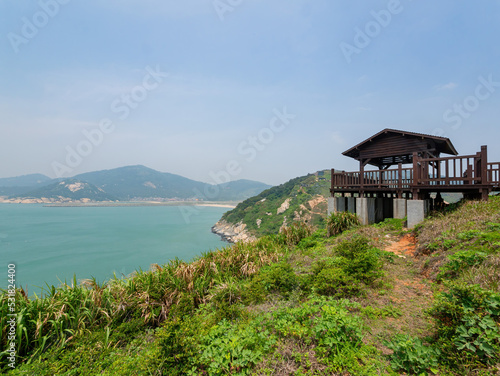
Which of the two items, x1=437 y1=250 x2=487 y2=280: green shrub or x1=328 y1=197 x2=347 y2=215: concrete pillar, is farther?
x1=328 y1=197 x2=347 y2=215: concrete pillar

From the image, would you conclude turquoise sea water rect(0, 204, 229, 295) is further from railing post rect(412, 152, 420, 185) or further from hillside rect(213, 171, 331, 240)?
railing post rect(412, 152, 420, 185)

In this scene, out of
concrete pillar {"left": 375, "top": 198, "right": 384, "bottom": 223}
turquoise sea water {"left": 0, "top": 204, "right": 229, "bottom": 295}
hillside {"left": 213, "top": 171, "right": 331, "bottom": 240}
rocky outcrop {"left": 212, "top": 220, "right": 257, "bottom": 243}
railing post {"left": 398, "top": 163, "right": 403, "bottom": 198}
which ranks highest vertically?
railing post {"left": 398, "top": 163, "right": 403, "bottom": 198}

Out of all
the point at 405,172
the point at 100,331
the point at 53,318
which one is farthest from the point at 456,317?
the point at 405,172

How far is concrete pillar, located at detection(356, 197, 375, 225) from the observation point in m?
11.1

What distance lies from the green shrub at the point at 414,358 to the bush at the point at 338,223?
7.69 meters

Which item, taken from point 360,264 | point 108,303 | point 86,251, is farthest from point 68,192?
point 360,264

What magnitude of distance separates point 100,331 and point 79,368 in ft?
3.06

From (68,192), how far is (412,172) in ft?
704

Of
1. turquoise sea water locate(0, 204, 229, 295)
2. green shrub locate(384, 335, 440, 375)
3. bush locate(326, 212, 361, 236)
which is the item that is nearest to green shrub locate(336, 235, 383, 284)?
green shrub locate(384, 335, 440, 375)

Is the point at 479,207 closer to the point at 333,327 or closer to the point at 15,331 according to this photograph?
the point at 333,327

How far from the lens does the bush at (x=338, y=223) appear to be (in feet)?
32.8

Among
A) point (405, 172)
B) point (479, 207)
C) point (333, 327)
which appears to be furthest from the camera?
point (405, 172)

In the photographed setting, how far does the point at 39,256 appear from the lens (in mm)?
37125

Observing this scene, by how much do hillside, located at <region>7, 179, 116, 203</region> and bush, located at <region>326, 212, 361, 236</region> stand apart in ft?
687
